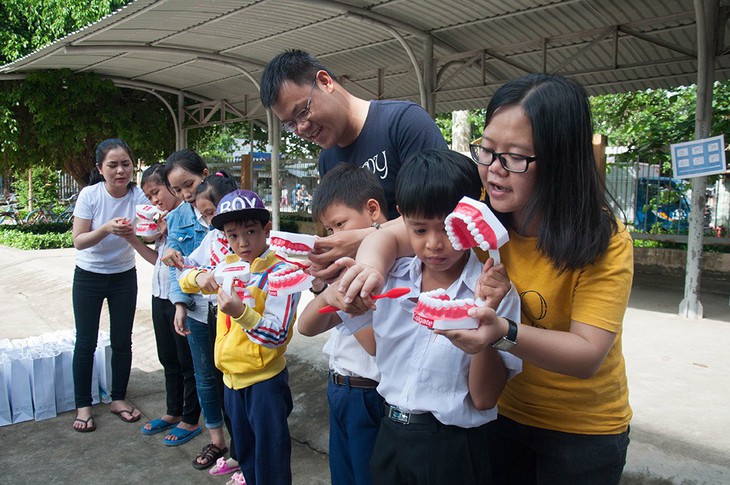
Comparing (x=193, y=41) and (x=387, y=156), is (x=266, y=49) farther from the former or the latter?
(x=387, y=156)

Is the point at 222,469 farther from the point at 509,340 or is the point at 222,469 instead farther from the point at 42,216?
the point at 42,216

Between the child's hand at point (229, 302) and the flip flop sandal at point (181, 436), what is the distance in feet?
6.34

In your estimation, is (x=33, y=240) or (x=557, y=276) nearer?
(x=557, y=276)

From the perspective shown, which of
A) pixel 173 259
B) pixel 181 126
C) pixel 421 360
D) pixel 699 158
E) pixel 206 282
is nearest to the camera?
pixel 421 360

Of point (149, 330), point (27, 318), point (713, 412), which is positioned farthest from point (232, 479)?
point (27, 318)

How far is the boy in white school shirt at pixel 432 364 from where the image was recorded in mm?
1495

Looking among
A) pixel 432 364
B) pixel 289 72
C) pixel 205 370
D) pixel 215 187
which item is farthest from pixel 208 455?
pixel 289 72

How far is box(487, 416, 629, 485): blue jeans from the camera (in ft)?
4.80

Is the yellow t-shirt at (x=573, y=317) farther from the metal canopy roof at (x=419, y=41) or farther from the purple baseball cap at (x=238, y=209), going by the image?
the metal canopy roof at (x=419, y=41)

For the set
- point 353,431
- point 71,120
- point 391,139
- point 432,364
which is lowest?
point 353,431

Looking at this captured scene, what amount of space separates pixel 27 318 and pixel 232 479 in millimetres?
5207

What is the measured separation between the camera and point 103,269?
3871 millimetres

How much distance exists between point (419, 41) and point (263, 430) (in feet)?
24.3

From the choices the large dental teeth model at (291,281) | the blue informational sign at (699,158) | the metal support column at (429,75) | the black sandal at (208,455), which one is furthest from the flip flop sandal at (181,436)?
the metal support column at (429,75)
